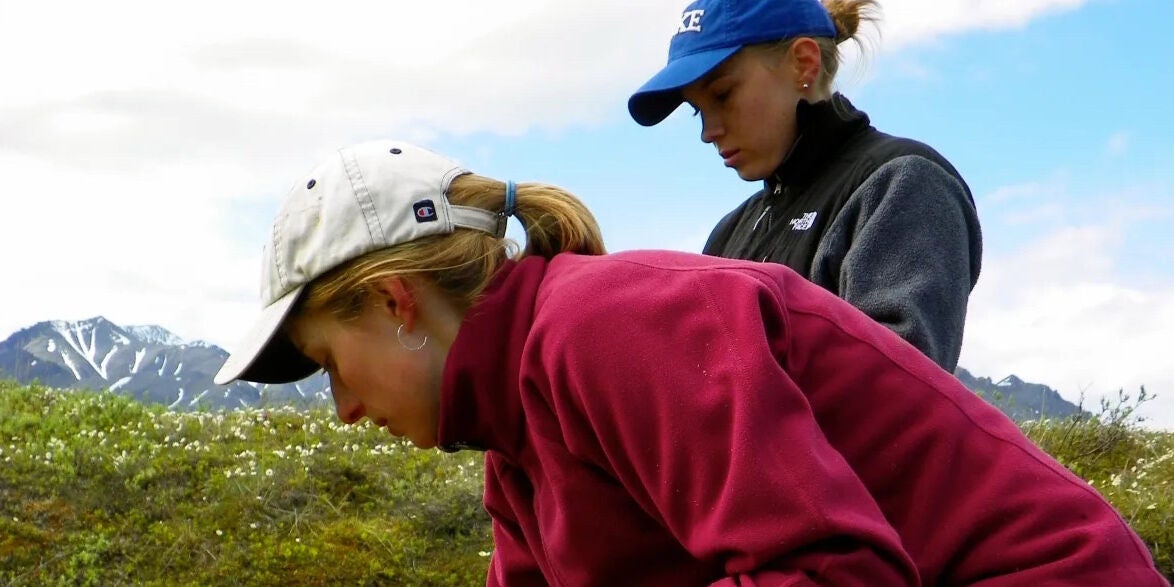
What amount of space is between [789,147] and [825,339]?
5.27 ft

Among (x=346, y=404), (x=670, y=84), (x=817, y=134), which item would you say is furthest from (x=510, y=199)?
(x=817, y=134)

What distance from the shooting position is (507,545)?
2.76 m

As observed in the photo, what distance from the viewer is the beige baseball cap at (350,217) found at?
2328mm

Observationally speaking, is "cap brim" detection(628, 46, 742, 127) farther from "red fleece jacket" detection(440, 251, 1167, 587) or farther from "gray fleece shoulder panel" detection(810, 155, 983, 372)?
"red fleece jacket" detection(440, 251, 1167, 587)

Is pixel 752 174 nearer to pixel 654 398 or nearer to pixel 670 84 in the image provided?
pixel 670 84

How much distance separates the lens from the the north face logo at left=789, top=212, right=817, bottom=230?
3.49 meters

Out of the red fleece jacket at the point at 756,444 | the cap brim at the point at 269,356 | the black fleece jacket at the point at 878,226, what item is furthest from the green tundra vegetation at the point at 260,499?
the red fleece jacket at the point at 756,444

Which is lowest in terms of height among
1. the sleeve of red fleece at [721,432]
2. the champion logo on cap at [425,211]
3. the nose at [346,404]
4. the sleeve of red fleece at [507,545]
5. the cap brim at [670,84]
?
the sleeve of red fleece at [507,545]

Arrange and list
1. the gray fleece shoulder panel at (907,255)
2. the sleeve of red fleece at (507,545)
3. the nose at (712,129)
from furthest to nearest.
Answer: the nose at (712,129)
the gray fleece shoulder panel at (907,255)
the sleeve of red fleece at (507,545)

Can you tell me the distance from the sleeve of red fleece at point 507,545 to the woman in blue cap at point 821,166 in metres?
1.03

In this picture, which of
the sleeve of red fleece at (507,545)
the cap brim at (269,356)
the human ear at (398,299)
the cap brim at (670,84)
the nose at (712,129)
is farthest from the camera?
the nose at (712,129)

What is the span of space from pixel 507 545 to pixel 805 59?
1.56 m

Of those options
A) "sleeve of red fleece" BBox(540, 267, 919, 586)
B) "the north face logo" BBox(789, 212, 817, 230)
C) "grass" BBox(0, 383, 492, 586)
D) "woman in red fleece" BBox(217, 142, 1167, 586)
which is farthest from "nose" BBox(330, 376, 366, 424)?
"grass" BBox(0, 383, 492, 586)

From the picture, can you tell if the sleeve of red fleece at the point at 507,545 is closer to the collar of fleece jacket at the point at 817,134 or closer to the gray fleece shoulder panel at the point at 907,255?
the gray fleece shoulder panel at the point at 907,255
